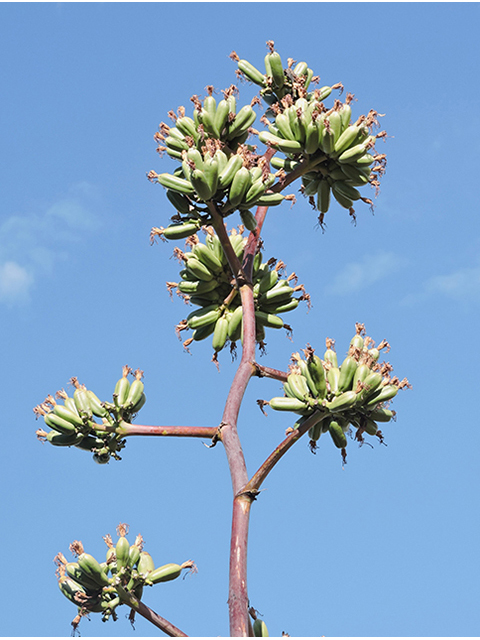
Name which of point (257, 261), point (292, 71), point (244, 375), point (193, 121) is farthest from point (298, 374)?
point (292, 71)

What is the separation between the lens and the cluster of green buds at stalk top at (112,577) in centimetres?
429

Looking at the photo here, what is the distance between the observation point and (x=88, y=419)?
4.60m

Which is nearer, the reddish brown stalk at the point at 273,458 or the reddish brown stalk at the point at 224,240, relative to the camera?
the reddish brown stalk at the point at 273,458

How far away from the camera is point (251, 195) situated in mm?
4535

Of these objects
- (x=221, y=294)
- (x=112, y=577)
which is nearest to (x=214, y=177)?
(x=221, y=294)

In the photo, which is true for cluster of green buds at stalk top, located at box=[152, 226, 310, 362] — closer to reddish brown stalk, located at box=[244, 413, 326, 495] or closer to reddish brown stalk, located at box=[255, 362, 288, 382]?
reddish brown stalk, located at box=[255, 362, 288, 382]

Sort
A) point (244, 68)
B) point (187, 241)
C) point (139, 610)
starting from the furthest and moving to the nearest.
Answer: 1. point (244, 68)
2. point (187, 241)
3. point (139, 610)

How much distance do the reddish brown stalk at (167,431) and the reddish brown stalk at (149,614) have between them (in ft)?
2.91

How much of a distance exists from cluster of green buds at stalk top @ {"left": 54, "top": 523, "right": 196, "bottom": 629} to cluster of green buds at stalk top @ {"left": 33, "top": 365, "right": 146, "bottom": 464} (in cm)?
56

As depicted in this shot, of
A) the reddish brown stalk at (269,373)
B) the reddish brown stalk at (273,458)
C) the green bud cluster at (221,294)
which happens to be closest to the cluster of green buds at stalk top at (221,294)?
the green bud cluster at (221,294)

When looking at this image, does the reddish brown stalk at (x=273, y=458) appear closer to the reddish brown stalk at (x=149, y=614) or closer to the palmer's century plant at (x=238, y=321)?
the palmer's century plant at (x=238, y=321)

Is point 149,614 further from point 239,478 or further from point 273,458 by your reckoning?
point 273,458

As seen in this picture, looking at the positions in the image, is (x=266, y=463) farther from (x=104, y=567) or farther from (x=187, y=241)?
(x=187, y=241)

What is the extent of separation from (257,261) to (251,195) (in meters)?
0.79
